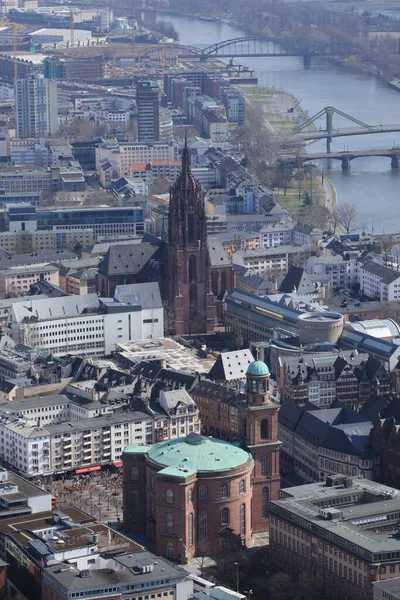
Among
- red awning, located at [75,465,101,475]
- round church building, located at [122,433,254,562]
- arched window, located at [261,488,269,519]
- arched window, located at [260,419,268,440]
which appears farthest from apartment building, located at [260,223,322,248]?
round church building, located at [122,433,254,562]

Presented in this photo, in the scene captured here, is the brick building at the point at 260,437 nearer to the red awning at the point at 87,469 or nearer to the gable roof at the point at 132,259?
the red awning at the point at 87,469

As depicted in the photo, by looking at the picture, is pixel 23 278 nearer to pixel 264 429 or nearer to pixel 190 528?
pixel 264 429

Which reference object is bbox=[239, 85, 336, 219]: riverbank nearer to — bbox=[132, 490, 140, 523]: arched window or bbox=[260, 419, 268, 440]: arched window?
bbox=[260, 419, 268, 440]: arched window

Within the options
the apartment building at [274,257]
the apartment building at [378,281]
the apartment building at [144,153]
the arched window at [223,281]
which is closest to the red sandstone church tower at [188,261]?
the arched window at [223,281]

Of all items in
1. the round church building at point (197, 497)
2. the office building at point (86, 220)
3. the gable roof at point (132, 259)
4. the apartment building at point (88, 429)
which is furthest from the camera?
the office building at point (86, 220)

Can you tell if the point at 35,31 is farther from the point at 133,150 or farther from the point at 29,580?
the point at 29,580

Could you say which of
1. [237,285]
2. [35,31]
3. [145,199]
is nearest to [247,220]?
[145,199]
